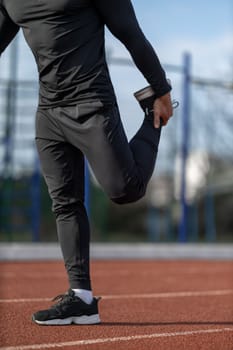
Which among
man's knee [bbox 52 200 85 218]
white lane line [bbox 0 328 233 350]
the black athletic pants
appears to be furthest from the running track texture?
man's knee [bbox 52 200 85 218]

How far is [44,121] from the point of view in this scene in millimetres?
3572

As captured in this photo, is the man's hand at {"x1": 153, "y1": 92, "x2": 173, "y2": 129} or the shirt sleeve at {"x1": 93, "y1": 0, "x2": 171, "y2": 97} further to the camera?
the man's hand at {"x1": 153, "y1": 92, "x2": 173, "y2": 129}

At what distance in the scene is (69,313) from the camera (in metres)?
3.51

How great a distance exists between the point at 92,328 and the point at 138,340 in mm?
370

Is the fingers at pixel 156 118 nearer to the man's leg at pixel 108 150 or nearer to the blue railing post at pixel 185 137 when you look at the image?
the man's leg at pixel 108 150

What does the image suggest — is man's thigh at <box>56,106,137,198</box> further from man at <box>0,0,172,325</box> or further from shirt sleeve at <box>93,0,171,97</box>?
shirt sleeve at <box>93,0,171,97</box>

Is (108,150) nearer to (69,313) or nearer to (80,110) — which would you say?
(80,110)

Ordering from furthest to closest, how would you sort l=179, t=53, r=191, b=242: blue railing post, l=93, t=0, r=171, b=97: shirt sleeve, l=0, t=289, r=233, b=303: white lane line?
1. l=179, t=53, r=191, b=242: blue railing post
2. l=0, t=289, r=233, b=303: white lane line
3. l=93, t=0, r=171, b=97: shirt sleeve

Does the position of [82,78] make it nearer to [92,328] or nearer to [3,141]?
[92,328]

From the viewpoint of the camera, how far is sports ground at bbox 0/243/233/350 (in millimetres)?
3098

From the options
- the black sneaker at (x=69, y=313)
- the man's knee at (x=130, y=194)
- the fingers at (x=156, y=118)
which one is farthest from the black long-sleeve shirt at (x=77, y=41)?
the black sneaker at (x=69, y=313)

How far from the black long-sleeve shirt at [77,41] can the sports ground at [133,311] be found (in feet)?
3.48

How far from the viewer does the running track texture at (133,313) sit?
10.1 ft

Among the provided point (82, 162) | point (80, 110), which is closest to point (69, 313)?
point (82, 162)
